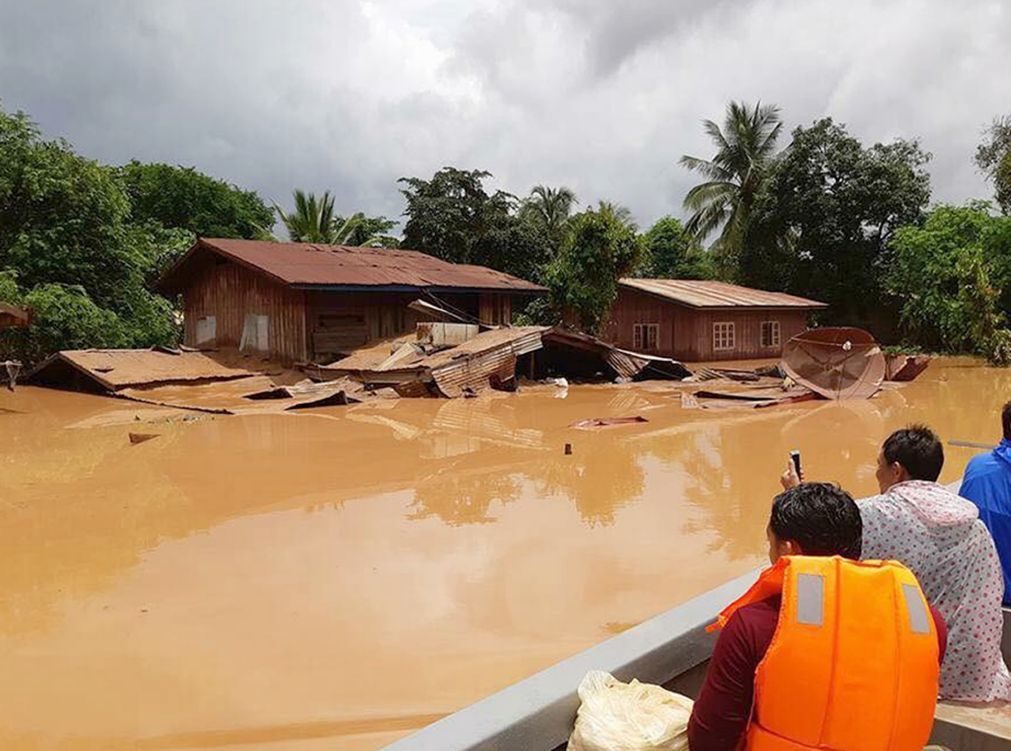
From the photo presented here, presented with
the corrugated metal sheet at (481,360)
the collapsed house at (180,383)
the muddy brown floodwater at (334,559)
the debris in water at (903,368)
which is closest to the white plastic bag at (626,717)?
the muddy brown floodwater at (334,559)

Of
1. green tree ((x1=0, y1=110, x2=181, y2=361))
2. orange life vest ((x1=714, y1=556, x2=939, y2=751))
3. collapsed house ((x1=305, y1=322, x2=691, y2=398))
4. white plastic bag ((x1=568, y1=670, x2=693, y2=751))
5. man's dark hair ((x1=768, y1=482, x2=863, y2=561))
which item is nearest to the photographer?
orange life vest ((x1=714, y1=556, x2=939, y2=751))

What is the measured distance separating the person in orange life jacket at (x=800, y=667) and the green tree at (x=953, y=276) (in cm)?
2781

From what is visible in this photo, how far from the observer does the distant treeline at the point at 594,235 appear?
73.4 feet

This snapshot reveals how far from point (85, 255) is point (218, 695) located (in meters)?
22.6

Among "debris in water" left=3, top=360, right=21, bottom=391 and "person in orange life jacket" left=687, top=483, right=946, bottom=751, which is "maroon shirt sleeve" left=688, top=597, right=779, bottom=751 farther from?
"debris in water" left=3, top=360, right=21, bottom=391

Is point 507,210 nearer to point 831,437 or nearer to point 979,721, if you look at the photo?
point 831,437

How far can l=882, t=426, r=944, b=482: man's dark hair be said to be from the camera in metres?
2.98

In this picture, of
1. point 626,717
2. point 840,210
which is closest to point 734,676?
point 626,717

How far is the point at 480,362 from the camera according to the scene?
61.8 ft

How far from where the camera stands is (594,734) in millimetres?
2439

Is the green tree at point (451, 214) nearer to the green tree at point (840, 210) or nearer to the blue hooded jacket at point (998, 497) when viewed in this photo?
the green tree at point (840, 210)

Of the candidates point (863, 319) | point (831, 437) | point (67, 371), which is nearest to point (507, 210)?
point (863, 319)

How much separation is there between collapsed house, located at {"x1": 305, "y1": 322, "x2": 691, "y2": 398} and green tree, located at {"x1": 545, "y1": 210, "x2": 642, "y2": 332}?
7.47 feet

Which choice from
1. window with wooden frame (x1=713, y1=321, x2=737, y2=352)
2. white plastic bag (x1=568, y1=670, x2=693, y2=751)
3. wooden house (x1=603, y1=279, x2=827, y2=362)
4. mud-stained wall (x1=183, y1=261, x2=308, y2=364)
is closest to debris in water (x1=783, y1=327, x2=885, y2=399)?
wooden house (x1=603, y1=279, x2=827, y2=362)
